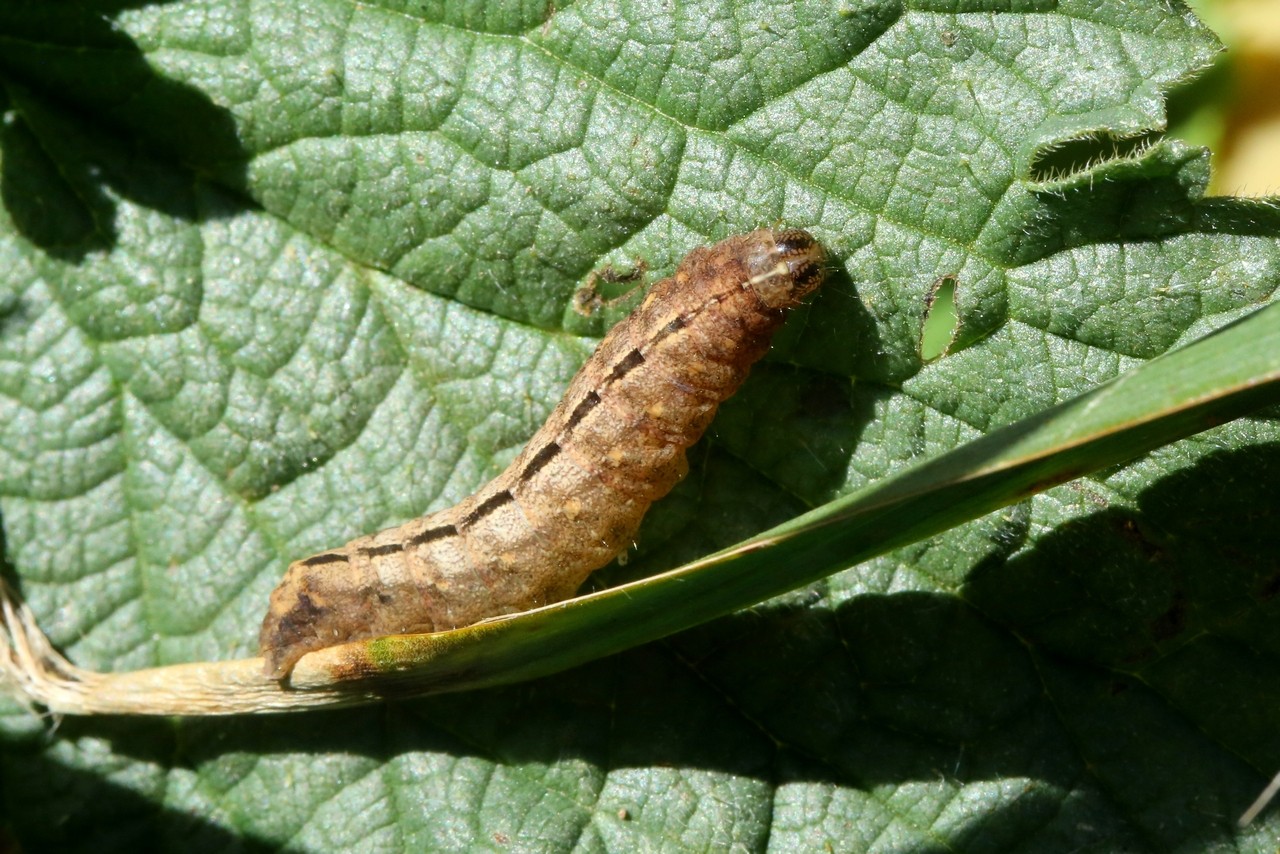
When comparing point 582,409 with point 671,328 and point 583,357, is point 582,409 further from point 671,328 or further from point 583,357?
point 671,328

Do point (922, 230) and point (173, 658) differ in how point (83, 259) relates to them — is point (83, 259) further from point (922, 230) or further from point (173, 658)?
point (922, 230)

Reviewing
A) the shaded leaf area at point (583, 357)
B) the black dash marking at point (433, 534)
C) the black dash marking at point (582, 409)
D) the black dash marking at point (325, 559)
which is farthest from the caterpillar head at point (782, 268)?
the black dash marking at point (325, 559)

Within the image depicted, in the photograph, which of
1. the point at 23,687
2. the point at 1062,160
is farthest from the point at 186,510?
the point at 1062,160

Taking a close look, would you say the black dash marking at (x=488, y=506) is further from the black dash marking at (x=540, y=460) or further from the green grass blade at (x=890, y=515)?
the green grass blade at (x=890, y=515)

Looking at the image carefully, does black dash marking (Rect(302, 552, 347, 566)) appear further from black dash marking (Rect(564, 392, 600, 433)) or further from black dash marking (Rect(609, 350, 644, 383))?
black dash marking (Rect(609, 350, 644, 383))

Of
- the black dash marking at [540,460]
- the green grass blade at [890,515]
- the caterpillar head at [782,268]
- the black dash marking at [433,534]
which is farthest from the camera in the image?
the black dash marking at [433,534]

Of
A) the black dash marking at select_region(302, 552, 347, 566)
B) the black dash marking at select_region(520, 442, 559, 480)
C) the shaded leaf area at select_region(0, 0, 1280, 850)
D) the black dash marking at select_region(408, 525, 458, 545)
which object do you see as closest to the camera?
the shaded leaf area at select_region(0, 0, 1280, 850)

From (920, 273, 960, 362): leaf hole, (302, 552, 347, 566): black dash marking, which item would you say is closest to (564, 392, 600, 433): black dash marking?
(302, 552, 347, 566): black dash marking
